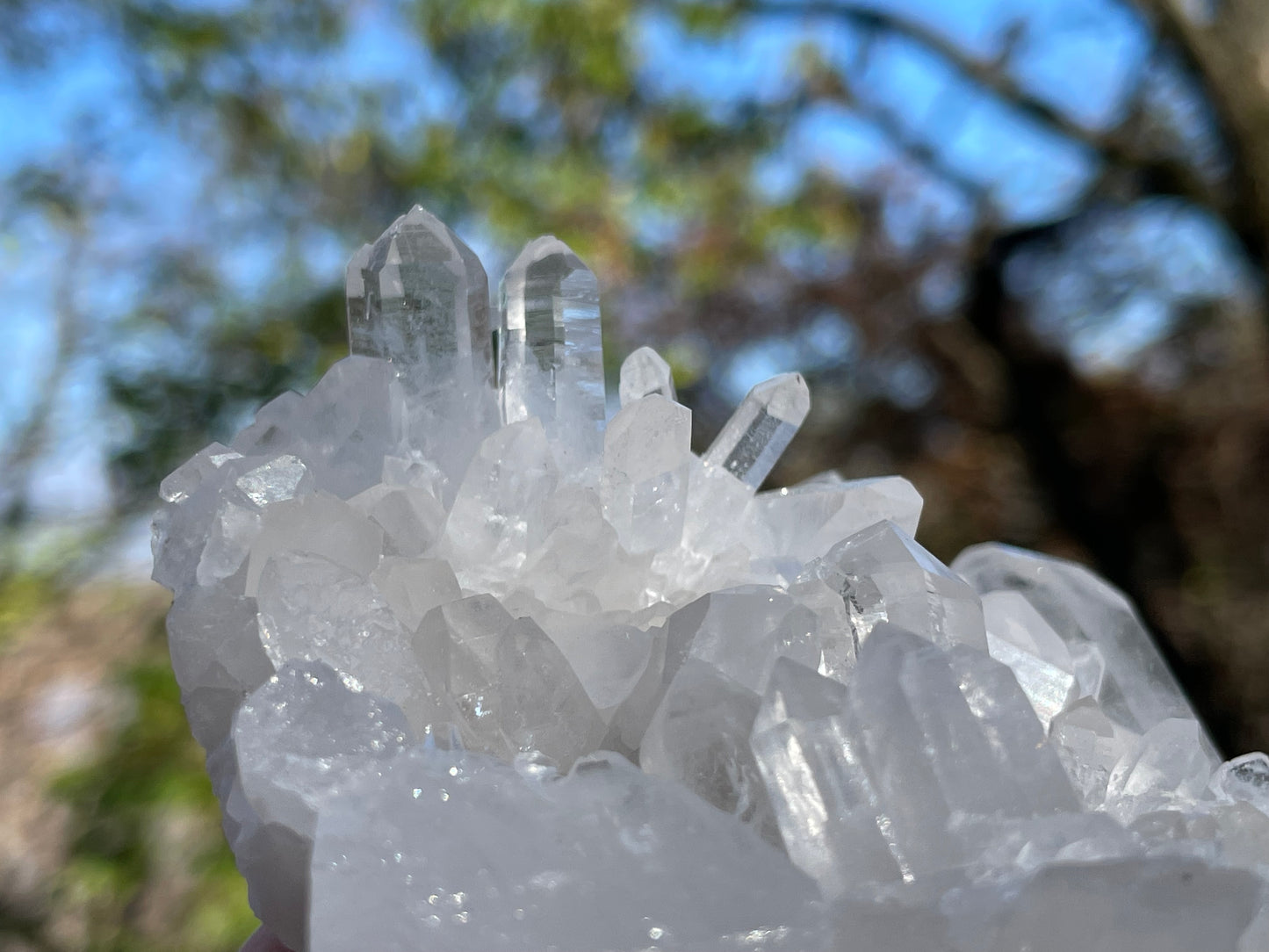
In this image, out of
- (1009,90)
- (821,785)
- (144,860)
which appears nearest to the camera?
(821,785)

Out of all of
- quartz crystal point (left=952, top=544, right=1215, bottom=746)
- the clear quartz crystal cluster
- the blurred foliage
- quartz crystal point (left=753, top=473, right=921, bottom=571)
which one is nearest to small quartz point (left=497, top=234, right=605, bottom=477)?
the clear quartz crystal cluster

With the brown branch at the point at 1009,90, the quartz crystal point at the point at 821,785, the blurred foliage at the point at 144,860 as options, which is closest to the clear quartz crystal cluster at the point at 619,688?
the quartz crystal point at the point at 821,785

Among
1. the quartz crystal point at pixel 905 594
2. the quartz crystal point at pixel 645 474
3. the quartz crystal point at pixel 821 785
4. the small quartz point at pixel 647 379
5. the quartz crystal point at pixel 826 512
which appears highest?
the small quartz point at pixel 647 379

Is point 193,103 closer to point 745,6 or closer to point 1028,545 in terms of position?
point 745,6

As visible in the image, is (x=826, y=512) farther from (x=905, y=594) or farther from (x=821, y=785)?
(x=821, y=785)

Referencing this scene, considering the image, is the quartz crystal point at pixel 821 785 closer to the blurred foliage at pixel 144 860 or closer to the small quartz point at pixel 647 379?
Result: the small quartz point at pixel 647 379

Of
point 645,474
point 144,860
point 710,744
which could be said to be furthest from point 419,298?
point 144,860
